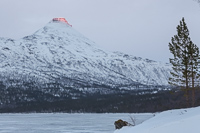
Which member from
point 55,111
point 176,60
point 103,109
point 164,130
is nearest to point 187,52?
point 176,60

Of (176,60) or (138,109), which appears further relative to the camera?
(138,109)

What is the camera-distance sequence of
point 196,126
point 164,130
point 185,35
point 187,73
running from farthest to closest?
point 187,73
point 185,35
point 164,130
point 196,126

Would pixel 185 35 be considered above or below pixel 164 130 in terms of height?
above

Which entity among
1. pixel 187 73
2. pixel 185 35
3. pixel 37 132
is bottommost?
pixel 37 132

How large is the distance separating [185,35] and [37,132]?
40.2 meters

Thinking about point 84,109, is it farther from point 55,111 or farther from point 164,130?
point 164,130

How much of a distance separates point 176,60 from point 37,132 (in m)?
37.3

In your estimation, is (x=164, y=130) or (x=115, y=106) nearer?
(x=164, y=130)

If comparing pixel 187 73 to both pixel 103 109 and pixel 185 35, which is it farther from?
pixel 103 109

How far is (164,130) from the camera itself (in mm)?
14500

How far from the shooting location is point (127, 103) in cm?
18038

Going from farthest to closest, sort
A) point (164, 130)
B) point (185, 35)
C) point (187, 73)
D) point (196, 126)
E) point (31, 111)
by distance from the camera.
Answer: point (31, 111)
point (187, 73)
point (185, 35)
point (164, 130)
point (196, 126)

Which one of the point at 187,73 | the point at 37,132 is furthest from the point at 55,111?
the point at 187,73

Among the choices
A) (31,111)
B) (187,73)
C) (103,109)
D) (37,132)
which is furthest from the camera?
(31,111)
